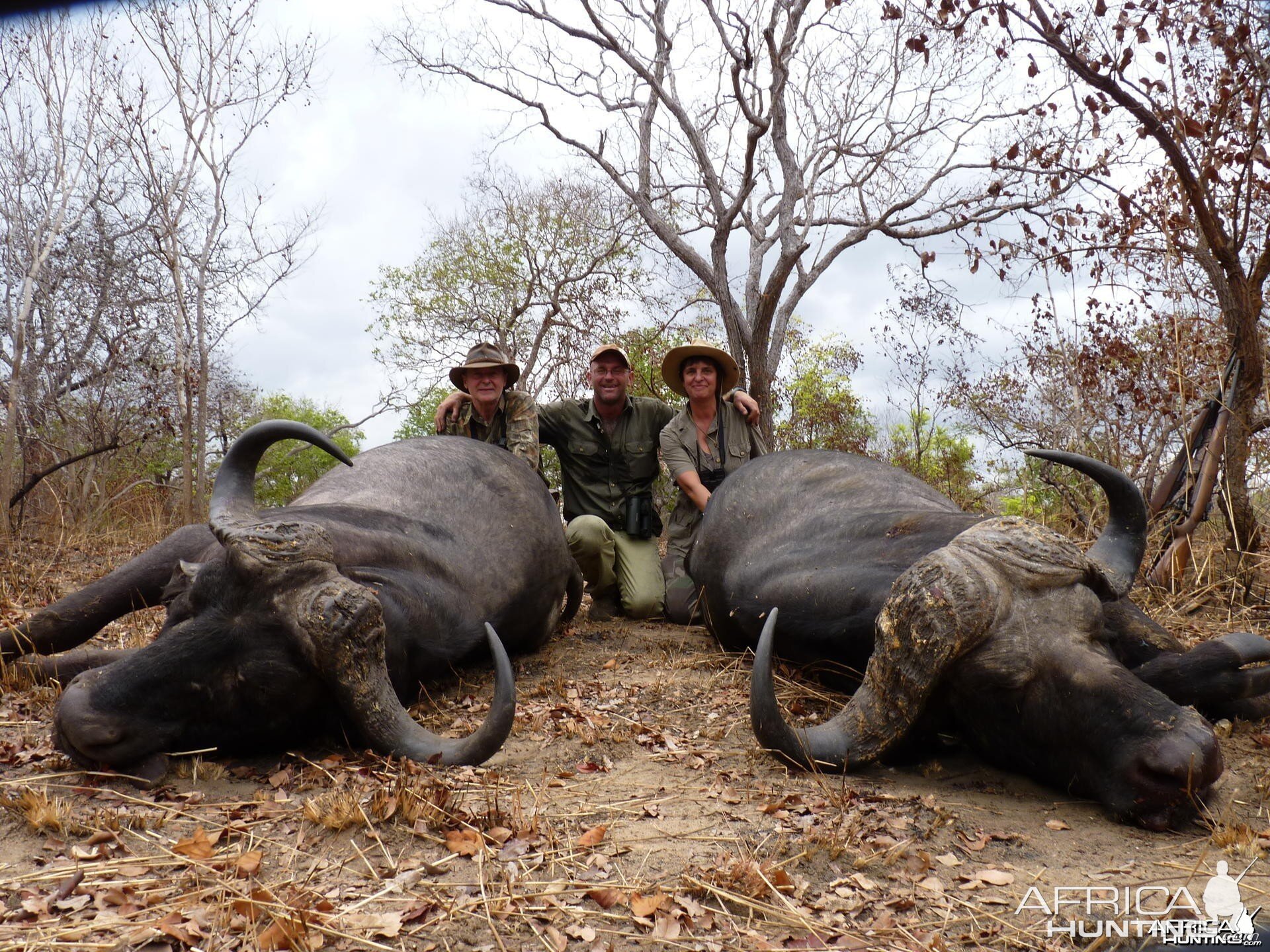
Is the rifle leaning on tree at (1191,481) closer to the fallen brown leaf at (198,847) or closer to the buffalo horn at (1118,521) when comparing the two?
the buffalo horn at (1118,521)

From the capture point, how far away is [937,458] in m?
17.7

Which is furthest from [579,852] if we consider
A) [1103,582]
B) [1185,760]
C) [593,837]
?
[1103,582]

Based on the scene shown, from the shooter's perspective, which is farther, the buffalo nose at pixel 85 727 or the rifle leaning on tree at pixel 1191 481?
the rifle leaning on tree at pixel 1191 481

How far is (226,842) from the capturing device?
2.75m

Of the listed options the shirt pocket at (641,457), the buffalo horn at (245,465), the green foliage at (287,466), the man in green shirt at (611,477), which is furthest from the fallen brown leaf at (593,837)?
the green foliage at (287,466)

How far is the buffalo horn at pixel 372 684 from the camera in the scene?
3318 millimetres

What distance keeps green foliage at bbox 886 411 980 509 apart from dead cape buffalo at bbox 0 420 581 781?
8.73 m

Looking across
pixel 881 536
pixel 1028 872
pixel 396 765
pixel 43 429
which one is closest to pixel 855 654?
pixel 881 536

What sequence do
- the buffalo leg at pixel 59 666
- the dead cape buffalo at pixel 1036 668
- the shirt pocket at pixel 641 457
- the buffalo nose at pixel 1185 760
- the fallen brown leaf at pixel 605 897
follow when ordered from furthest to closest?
the shirt pocket at pixel 641 457, the buffalo leg at pixel 59 666, the dead cape buffalo at pixel 1036 668, the buffalo nose at pixel 1185 760, the fallen brown leaf at pixel 605 897

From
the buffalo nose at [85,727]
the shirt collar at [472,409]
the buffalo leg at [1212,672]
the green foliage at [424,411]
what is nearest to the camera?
the buffalo nose at [85,727]

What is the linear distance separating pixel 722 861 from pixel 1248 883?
1.45 m

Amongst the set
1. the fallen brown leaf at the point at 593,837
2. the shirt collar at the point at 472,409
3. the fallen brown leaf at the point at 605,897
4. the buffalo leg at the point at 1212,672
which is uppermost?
the shirt collar at the point at 472,409

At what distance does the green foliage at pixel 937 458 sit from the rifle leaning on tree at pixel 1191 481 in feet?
17.2

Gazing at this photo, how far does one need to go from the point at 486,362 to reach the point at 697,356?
5.61 ft
